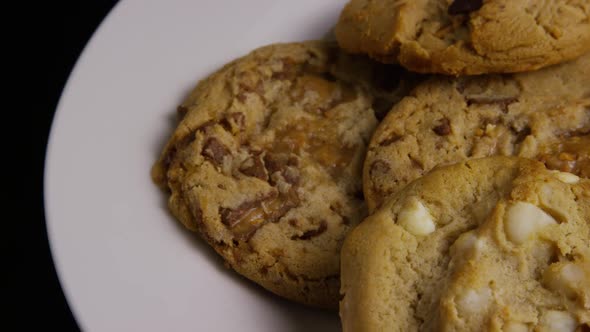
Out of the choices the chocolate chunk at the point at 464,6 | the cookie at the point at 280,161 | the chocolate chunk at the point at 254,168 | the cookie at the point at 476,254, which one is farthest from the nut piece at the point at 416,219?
the chocolate chunk at the point at 464,6

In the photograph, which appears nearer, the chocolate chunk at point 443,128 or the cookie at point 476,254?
the cookie at point 476,254

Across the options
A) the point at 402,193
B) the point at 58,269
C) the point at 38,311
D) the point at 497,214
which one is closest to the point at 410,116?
the point at 402,193

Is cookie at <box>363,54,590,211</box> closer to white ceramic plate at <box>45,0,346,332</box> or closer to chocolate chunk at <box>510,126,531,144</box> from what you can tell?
chocolate chunk at <box>510,126,531,144</box>

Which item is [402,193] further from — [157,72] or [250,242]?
[157,72]

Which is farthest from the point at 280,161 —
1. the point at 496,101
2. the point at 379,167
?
the point at 496,101

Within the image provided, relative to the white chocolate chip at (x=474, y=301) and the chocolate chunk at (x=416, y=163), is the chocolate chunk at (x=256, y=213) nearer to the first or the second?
the chocolate chunk at (x=416, y=163)
